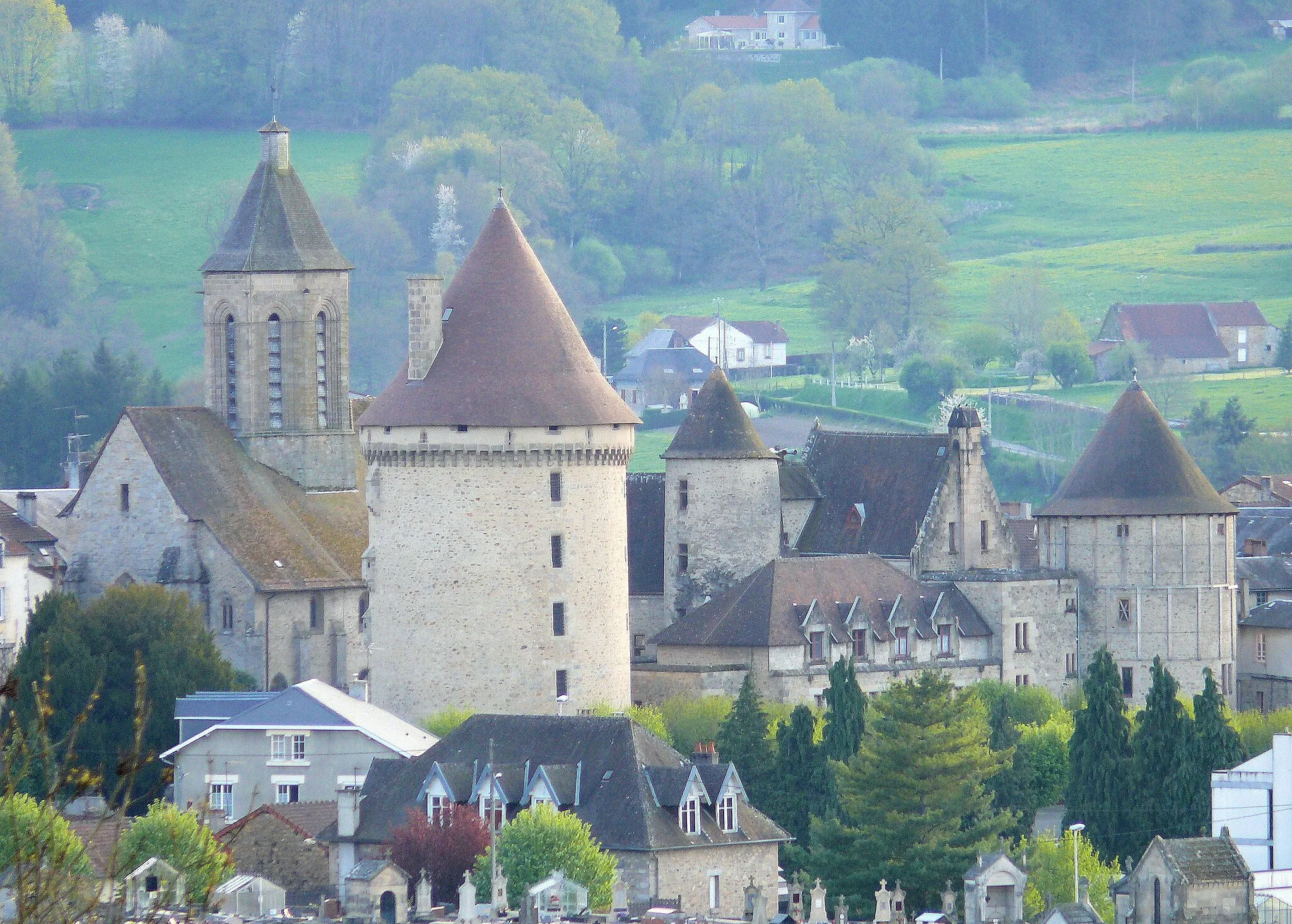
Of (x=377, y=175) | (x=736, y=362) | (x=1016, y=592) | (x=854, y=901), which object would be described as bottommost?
(x=854, y=901)

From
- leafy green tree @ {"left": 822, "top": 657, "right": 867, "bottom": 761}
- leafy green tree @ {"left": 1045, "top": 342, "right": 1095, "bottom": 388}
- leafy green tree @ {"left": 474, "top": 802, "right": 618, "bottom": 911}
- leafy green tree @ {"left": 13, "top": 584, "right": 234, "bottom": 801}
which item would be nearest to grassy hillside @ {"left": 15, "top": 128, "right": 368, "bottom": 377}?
leafy green tree @ {"left": 1045, "top": 342, "right": 1095, "bottom": 388}

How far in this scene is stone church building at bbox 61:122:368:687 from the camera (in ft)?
248

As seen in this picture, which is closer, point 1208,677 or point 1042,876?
point 1042,876

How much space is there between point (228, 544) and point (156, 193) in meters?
90.6

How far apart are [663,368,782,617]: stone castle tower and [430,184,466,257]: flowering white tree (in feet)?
281

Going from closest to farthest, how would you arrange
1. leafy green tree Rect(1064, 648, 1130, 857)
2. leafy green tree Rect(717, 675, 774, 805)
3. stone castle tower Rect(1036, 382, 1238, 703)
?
1. leafy green tree Rect(1064, 648, 1130, 857)
2. leafy green tree Rect(717, 675, 774, 805)
3. stone castle tower Rect(1036, 382, 1238, 703)

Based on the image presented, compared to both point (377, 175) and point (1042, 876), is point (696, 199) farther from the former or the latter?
point (1042, 876)

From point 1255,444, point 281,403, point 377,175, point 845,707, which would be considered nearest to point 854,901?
point 845,707

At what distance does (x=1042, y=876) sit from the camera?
54812 millimetres

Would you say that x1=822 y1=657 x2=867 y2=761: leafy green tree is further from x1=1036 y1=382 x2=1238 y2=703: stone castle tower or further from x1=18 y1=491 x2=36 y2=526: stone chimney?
x1=18 y1=491 x2=36 y2=526: stone chimney

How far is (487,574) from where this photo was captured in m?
69.6

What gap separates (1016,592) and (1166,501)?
3649 millimetres

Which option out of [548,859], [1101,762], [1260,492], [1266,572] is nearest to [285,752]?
[1101,762]

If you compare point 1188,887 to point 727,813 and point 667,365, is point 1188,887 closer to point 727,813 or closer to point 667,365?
point 727,813
